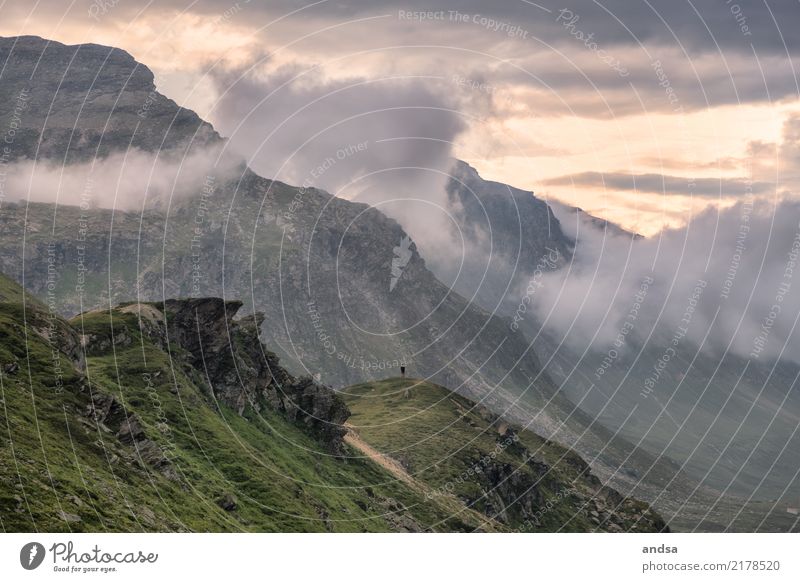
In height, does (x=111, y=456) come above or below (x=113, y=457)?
above

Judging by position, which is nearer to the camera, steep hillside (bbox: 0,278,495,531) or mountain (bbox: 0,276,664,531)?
steep hillside (bbox: 0,278,495,531)

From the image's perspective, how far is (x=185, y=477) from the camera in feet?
524

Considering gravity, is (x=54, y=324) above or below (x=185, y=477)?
above

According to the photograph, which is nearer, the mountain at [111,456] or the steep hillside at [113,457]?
the steep hillside at [113,457]

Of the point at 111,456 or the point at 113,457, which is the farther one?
the point at 113,457
